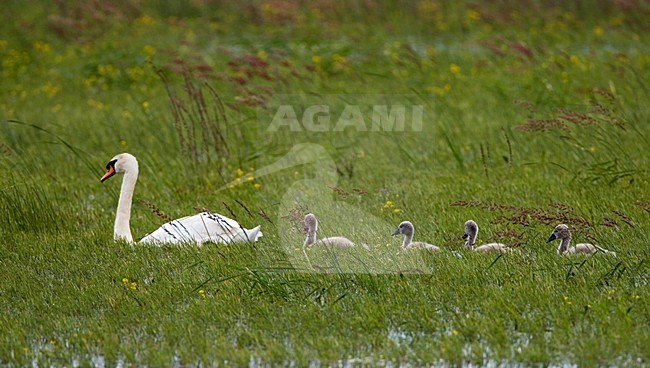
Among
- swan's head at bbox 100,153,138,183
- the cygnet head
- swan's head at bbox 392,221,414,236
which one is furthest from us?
swan's head at bbox 100,153,138,183

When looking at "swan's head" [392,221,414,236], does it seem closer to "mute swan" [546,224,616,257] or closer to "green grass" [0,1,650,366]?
"green grass" [0,1,650,366]

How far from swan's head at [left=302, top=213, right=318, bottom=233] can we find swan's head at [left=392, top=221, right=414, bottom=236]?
0.66 meters

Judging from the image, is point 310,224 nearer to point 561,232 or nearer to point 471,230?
point 471,230

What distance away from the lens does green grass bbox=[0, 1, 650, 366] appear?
21.0 ft

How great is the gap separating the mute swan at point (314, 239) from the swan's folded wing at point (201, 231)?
1.31ft

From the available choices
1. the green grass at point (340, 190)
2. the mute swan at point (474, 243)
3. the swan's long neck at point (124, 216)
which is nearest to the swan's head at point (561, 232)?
the green grass at point (340, 190)

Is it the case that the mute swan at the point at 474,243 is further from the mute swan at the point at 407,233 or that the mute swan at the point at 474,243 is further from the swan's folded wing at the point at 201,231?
the swan's folded wing at the point at 201,231

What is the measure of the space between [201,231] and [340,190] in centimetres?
126

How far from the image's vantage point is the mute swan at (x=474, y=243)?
7.79 meters

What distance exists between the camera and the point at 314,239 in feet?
27.2

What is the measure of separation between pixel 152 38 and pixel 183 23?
1.41 meters

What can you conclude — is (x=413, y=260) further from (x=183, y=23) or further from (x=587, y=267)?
(x=183, y=23)

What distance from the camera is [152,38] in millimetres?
18781

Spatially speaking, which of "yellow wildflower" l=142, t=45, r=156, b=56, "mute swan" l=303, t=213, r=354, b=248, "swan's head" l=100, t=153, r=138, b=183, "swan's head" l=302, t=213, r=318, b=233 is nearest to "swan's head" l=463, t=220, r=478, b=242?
"mute swan" l=303, t=213, r=354, b=248
